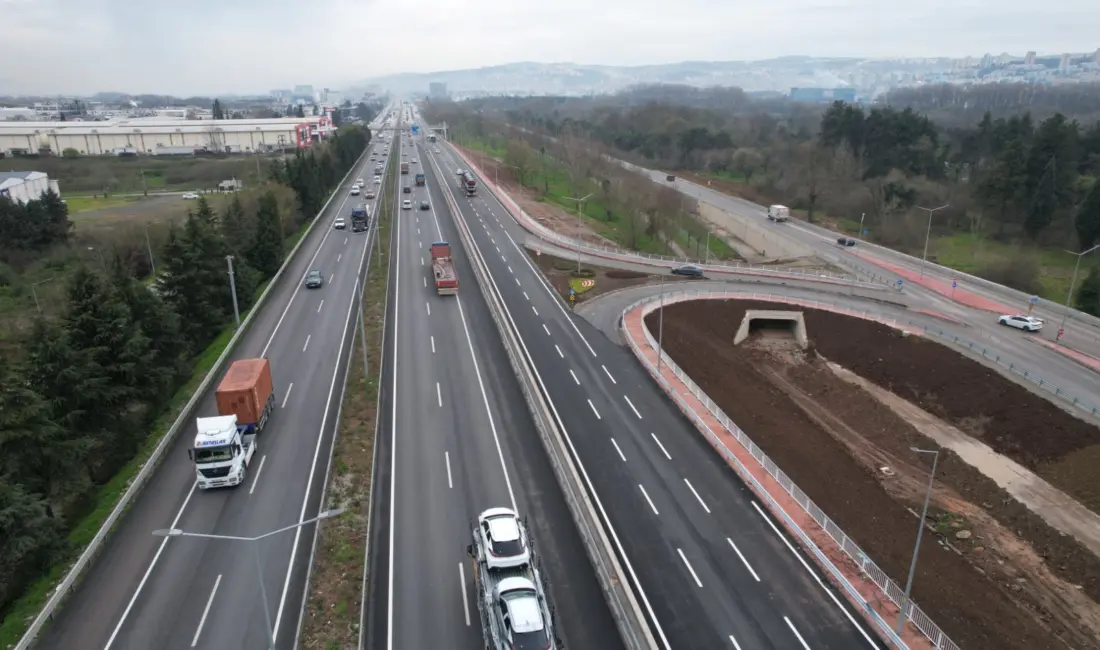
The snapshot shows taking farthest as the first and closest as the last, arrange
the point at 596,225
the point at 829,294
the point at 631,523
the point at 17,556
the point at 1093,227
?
1. the point at 596,225
2. the point at 1093,227
3. the point at 829,294
4. the point at 631,523
5. the point at 17,556

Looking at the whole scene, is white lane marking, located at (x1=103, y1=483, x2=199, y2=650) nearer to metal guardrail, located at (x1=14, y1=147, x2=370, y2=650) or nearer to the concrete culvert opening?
metal guardrail, located at (x1=14, y1=147, x2=370, y2=650)

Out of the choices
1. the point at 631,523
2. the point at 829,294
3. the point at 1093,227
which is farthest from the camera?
the point at 1093,227

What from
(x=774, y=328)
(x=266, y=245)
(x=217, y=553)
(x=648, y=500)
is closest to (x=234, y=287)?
(x=266, y=245)

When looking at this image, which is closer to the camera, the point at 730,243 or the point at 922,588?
the point at 922,588

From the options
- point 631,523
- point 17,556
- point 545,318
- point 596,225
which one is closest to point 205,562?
point 17,556

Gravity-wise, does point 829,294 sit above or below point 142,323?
below

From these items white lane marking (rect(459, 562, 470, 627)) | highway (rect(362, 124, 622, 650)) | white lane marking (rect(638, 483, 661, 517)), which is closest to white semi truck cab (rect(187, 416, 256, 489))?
highway (rect(362, 124, 622, 650))

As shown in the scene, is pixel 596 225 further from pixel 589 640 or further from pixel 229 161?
pixel 229 161

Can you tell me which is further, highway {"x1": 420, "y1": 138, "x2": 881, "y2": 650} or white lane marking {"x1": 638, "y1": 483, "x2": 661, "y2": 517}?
white lane marking {"x1": 638, "y1": 483, "x2": 661, "y2": 517}
